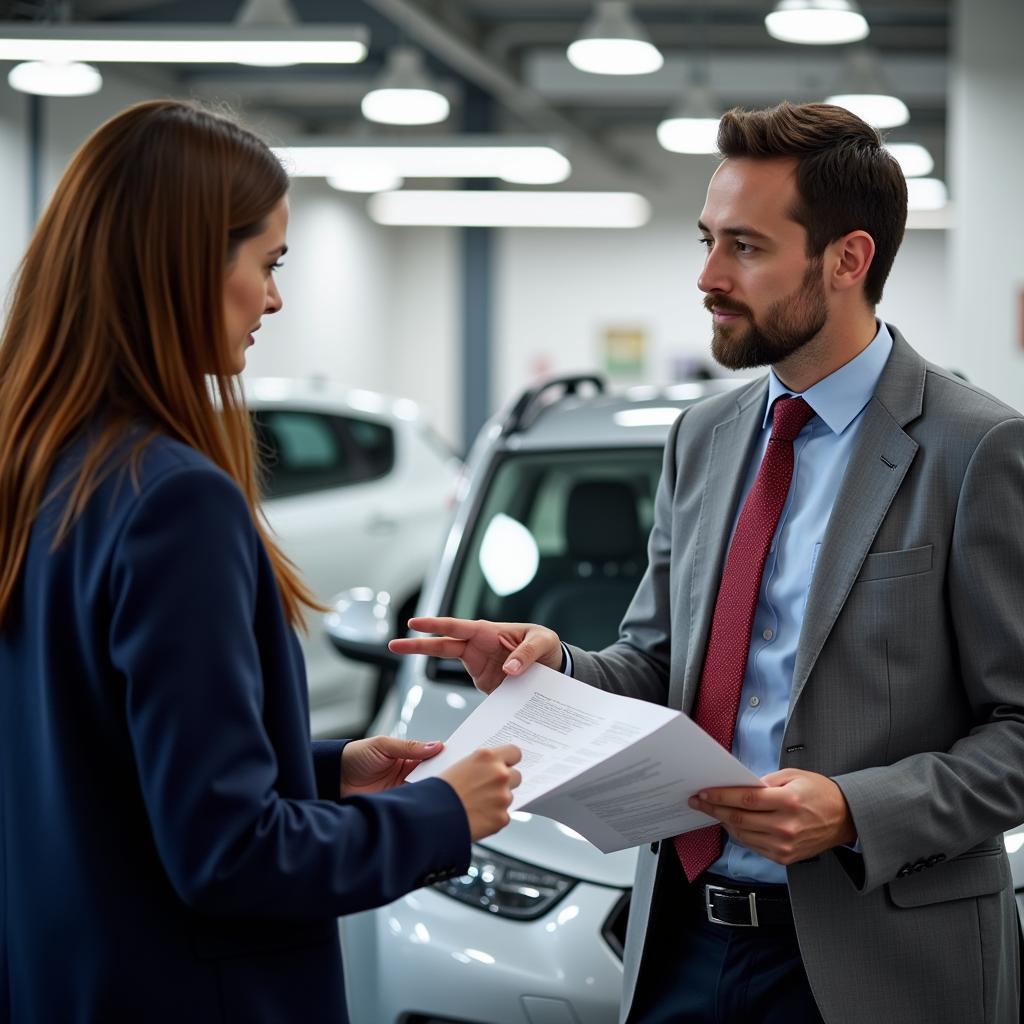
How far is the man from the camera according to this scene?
5.29ft

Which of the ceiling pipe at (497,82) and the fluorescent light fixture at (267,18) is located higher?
the ceiling pipe at (497,82)

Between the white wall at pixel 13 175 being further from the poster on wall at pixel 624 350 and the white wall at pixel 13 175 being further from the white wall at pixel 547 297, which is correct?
the poster on wall at pixel 624 350

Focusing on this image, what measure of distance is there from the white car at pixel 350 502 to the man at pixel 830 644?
3.94 meters

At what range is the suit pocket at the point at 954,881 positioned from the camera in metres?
1.65

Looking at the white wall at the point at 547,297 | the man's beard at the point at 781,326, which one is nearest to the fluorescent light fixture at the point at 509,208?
the white wall at the point at 547,297

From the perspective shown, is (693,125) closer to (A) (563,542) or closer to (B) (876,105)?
(B) (876,105)

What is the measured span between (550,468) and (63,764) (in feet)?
7.17

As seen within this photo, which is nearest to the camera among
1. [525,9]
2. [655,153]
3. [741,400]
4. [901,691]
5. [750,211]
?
[901,691]

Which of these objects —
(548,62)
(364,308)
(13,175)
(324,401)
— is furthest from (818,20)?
(364,308)

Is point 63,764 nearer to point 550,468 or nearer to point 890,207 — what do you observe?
point 890,207

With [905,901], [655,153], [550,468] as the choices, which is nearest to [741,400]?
[905,901]

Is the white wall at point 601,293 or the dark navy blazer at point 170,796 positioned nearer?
the dark navy blazer at point 170,796

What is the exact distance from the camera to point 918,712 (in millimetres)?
1646

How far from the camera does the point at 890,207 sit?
6.01ft
